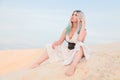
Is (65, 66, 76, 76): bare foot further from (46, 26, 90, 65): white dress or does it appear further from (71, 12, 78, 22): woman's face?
(71, 12, 78, 22): woman's face

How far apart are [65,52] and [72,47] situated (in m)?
0.20

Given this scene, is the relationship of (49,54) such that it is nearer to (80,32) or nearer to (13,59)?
(80,32)

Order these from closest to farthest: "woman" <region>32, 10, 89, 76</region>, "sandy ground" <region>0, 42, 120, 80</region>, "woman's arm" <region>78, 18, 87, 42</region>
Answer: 1. "sandy ground" <region>0, 42, 120, 80</region>
2. "woman" <region>32, 10, 89, 76</region>
3. "woman's arm" <region>78, 18, 87, 42</region>

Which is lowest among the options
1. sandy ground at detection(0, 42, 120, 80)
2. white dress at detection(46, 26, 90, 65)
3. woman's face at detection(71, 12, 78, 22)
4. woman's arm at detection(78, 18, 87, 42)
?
sandy ground at detection(0, 42, 120, 80)

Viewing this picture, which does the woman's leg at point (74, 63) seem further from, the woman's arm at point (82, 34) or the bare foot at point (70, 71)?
the woman's arm at point (82, 34)

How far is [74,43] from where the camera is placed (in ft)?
27.2

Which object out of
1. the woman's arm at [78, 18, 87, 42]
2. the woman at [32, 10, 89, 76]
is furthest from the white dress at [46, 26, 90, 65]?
the woman's arm at [78, 18, 87, 42]

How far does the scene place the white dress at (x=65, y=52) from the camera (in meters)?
7.93

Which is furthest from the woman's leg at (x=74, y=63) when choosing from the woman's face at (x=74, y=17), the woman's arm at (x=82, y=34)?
the woman's face at (x=74, y=17)

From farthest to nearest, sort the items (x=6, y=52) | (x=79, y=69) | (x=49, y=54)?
(x=6, y=52) < (x=49, y=54) < (x=79, y=69)

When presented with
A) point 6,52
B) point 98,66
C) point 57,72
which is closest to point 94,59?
point 98,66

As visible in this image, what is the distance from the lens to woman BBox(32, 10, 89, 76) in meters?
7.84

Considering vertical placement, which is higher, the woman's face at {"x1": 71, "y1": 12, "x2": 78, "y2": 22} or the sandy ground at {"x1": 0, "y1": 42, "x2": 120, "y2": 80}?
the woman's face at {"x1": 71, "y1": 12, "x2": 78, "y2": 22}

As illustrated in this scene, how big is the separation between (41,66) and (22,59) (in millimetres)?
6956
